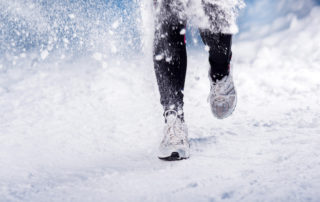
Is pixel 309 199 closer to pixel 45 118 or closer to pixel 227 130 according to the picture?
pixel 227 130

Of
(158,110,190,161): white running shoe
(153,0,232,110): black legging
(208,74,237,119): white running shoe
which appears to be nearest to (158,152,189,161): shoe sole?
(158,110,190,161): white running shoe

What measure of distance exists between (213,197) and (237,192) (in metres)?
0.07

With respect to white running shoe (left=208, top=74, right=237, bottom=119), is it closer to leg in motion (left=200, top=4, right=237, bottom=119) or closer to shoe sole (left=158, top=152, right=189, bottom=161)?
leg in motion (left=200, top=4, right=237, bottom=119)

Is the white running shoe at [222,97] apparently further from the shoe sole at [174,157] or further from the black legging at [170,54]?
the shoe sole at [174,157]

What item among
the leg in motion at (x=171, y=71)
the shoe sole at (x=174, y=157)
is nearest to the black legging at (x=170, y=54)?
the leg in motion at (x=171, y=71)

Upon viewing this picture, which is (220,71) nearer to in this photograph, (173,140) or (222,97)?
(222,97)

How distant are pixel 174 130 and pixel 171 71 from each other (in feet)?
0.80

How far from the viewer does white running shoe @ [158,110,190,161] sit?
1.10 meters

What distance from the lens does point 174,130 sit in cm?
116

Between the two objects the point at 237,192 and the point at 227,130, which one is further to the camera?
the point at 227,130

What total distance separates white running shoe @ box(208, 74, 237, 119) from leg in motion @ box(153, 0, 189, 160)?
10.9 inches

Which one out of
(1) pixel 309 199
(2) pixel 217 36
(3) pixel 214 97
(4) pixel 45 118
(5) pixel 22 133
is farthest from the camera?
(4) pixel 45 118

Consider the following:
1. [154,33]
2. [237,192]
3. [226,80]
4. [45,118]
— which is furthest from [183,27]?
[45,118]

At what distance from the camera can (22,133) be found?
6.14 ft
